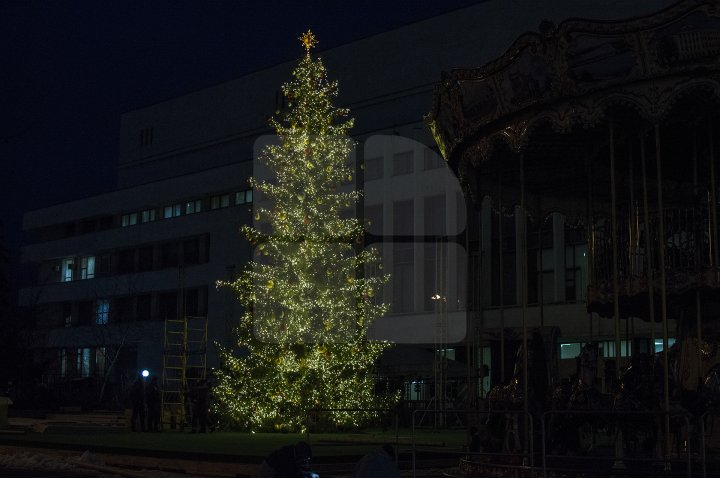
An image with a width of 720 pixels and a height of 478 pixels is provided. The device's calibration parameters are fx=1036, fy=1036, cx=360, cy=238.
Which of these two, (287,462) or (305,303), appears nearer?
(287,462)

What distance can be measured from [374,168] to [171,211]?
795 inches

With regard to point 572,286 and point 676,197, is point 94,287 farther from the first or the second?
point 676,197

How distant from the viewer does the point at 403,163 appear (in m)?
53.1

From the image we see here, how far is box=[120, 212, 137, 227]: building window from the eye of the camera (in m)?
72.2

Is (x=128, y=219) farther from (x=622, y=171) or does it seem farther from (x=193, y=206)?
(x=622, y=171)

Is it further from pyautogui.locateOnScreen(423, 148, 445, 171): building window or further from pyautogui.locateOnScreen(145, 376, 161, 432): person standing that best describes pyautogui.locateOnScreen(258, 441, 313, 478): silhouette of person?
pyautogui.locateOnScreen(423, 148, 445, 171): building window

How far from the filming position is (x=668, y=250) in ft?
57.5

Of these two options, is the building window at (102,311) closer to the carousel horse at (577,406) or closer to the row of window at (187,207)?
the row of window at (187,207)

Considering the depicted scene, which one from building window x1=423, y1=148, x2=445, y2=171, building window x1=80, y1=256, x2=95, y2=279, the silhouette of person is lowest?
the silhouette of person

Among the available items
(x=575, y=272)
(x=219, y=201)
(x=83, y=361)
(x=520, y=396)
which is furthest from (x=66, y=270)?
(x=520, y=396)

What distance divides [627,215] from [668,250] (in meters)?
2.63

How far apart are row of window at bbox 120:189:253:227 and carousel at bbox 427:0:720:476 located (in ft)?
143

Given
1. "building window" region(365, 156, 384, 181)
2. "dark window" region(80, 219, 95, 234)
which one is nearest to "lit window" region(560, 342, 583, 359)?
"building window" region(365, 156, 384, 181)

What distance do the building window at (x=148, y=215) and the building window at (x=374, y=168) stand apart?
21.6 meters
